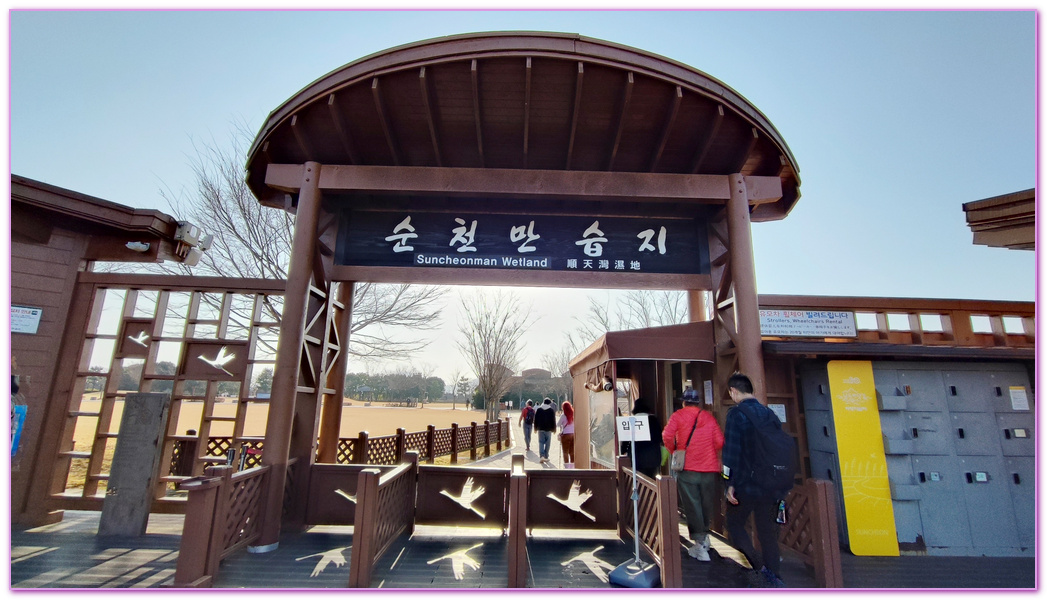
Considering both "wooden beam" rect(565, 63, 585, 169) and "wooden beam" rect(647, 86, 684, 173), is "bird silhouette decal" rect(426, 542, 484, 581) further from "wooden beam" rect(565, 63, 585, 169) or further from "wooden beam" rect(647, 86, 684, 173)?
"wooden beam" rect(647, 86, 684, 173)

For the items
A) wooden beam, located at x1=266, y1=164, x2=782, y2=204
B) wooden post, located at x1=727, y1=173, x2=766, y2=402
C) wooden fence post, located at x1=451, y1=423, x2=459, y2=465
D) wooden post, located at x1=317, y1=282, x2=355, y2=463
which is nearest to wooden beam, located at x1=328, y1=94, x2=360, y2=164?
wooden beam, located at x1=266, y1=164, x2=782, y2=204

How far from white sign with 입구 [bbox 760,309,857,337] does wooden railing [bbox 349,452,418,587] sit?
17.1 ft

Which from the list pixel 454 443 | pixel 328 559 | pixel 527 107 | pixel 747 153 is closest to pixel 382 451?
pixel 454 443

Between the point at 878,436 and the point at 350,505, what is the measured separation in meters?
6.56

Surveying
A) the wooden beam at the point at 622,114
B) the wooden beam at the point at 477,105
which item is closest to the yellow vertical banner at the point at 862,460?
the wooden beam at the point at 622,114

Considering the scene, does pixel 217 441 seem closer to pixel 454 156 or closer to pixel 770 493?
pixel 454 156

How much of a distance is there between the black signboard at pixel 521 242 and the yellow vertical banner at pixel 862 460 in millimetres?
2249

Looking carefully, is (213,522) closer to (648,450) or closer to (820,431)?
(648,450)

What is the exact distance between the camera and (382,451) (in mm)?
10062

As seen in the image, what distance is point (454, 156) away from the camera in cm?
680

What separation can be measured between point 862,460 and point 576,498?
3.45m

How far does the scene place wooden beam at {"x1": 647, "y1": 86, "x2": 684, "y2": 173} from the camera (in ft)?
18.6

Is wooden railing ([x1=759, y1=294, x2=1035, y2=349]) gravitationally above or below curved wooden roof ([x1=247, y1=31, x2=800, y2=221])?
below

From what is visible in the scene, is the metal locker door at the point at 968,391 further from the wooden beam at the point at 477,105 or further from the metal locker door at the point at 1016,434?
the wooden beam at the point at 477,105
